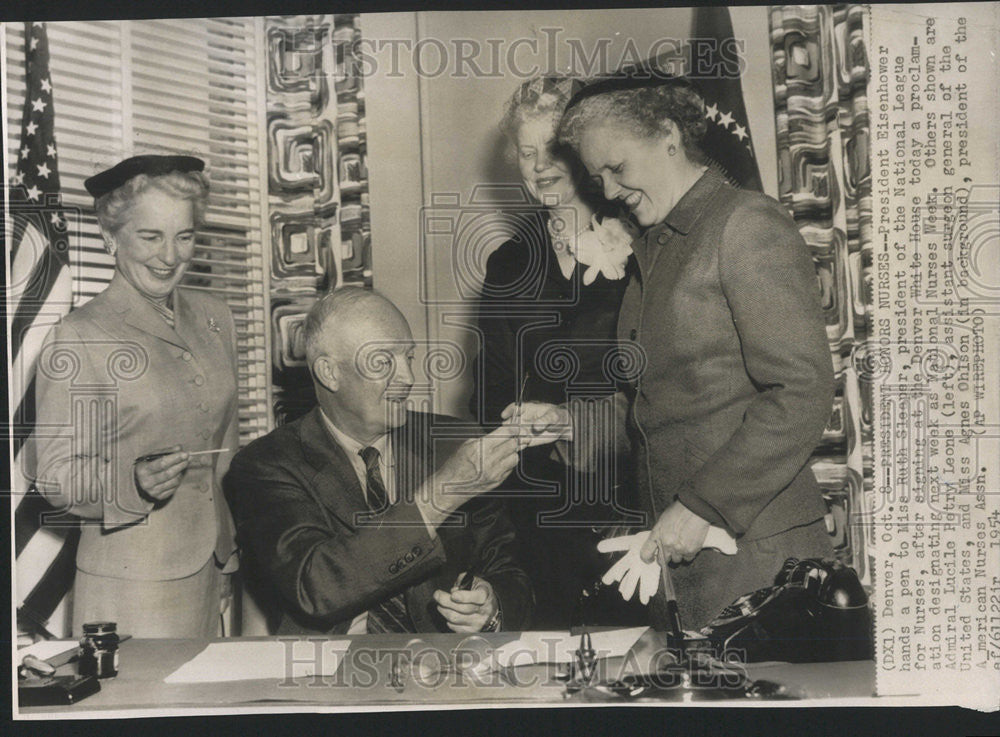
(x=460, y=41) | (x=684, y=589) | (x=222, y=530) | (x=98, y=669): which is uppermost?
(x=460, y=41)

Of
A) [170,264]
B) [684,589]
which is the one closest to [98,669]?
[170,264]

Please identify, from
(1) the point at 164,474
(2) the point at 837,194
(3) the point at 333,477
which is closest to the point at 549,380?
(3) the point at 333,477

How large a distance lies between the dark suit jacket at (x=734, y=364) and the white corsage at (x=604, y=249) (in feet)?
0.44

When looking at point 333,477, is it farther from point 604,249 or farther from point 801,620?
point 801,620

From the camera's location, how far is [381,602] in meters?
3.36

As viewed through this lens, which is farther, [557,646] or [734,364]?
[557,646]

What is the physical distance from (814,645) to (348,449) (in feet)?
5.82

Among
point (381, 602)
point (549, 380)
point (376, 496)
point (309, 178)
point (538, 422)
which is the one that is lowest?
point (381, 602)

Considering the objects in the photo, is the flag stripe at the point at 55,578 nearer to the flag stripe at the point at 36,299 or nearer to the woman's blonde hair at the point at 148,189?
the flag stripe at the point at 36,299

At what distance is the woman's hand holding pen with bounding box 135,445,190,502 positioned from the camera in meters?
3.37

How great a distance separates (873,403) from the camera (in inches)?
133

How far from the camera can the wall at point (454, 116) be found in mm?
3377

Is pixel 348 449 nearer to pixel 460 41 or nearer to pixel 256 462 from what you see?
pixel 256 462

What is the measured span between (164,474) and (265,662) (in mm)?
755
